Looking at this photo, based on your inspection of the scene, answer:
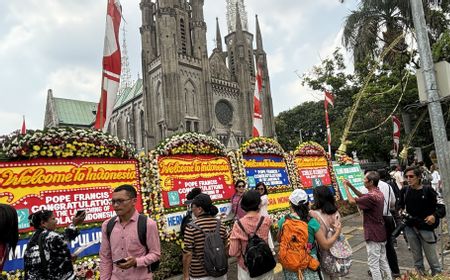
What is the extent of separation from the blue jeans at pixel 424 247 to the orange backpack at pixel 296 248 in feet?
7.80

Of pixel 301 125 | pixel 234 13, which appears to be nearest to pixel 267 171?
pixel 301 125

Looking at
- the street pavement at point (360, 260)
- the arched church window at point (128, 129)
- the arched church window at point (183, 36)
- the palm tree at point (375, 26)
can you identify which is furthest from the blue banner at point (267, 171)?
the arched church window at point (128, 129)

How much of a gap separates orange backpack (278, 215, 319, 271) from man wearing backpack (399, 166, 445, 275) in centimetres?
232

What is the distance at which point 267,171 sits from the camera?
959 cm

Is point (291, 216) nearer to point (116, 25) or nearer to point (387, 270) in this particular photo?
point (387, 270)

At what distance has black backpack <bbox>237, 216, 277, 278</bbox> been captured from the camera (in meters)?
3.34

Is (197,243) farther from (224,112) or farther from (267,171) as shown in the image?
(224,112)

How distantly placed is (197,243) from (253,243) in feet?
2.24

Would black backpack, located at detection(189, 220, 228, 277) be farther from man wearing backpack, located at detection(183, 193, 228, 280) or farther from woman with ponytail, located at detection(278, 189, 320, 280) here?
→ woman with ponytail, located at detection(278, 189, 320, 280)

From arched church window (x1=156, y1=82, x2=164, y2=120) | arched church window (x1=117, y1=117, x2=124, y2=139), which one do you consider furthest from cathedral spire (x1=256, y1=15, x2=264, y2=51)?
arched church window (x1=117, y1=117, x2=124, y2=139)

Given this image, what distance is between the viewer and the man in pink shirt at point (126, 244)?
2.96m

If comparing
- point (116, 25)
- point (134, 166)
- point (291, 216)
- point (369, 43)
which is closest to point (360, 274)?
point (291, 216)

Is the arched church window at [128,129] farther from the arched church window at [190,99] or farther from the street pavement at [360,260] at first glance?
the street pavement at [360,260]

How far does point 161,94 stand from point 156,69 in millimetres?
3688
